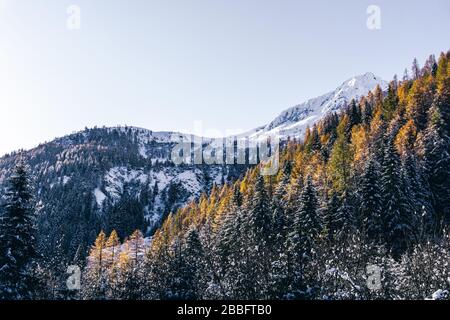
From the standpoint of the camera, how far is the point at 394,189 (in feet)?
172

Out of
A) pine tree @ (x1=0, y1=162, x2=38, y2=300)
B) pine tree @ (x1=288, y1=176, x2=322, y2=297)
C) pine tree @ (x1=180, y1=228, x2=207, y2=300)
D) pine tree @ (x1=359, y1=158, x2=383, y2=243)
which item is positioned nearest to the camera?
pine tree @ (x1=0, y1=162, x2=38, y2=300)

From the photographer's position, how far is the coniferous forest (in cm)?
2553

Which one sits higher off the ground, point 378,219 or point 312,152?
point 312,152

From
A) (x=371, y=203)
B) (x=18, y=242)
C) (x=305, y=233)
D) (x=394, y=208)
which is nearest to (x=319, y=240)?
(x=305, y=233)

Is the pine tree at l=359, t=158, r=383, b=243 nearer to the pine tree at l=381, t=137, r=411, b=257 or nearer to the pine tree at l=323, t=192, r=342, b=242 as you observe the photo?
the pine tree at l=381, t=137, r=411, b=257

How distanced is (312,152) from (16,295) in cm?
9266

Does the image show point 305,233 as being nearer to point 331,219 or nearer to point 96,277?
point 331,219

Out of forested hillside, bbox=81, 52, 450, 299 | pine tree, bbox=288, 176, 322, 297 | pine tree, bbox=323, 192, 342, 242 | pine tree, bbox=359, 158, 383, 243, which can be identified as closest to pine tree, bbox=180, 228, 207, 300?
forested hillside, bbox=81, 52, 450, 299

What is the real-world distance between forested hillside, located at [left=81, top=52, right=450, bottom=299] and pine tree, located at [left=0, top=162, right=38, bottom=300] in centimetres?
1984

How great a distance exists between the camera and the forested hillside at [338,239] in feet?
109
